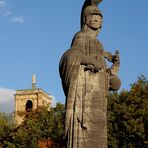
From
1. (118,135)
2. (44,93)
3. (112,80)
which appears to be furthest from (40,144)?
(44,93)

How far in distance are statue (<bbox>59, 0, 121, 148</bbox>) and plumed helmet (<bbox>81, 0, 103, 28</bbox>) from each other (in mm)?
519

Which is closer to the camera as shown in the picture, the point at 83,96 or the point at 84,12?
the point at 83,96

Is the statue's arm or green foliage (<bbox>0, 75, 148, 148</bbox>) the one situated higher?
the statue's arm

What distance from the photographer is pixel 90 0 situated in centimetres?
1367

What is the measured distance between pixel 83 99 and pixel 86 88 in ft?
0.99

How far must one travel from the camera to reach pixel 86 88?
12766mm

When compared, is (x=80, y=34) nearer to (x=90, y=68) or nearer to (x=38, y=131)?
(x=90, y=68)

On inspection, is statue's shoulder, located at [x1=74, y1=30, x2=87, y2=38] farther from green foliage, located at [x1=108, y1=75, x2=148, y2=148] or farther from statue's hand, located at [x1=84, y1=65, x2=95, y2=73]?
green foliage, located at [x1=108, y1=75, x2=148, y2=148]

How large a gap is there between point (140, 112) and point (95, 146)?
101 feet

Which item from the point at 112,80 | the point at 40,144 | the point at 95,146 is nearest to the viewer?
the point at 95,146

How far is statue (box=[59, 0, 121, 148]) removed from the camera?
1246cm

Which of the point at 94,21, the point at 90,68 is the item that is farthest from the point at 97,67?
the point at 94,21

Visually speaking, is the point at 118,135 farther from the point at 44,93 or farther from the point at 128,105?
the point at 44,93

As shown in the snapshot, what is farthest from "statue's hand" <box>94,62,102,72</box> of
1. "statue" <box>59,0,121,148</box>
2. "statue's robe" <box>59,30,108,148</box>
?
"statue's robe" <box>59,30,108,148</box>
